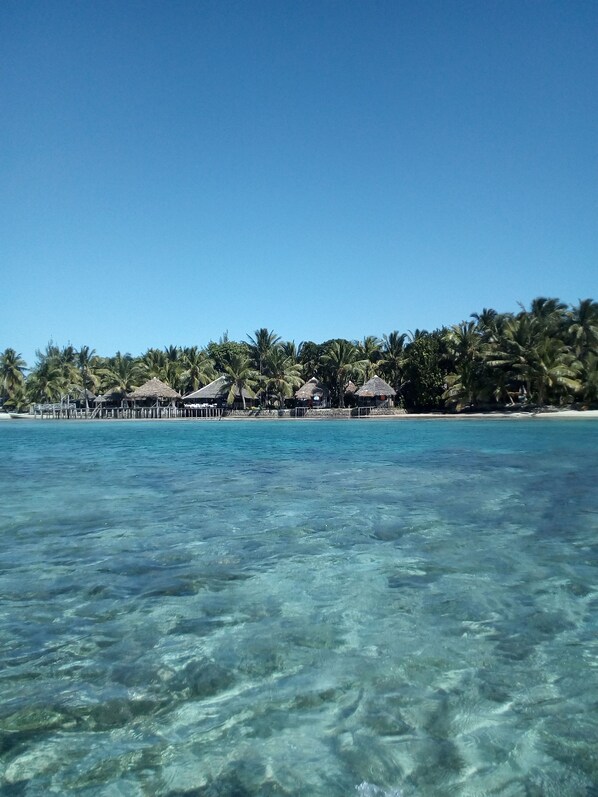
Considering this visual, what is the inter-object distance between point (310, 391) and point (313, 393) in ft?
1.10

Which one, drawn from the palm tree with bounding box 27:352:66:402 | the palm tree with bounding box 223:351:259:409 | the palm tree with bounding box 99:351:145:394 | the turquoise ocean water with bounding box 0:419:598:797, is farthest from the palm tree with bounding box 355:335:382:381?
the turquoise ocean water with bounding box 0:419:598:797

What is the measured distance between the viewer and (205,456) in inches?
694

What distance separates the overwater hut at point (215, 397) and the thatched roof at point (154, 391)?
131cm

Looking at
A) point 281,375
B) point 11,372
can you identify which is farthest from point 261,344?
point 11,372

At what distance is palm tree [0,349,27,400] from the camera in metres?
62.5

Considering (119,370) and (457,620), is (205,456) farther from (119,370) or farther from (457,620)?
(119,370)

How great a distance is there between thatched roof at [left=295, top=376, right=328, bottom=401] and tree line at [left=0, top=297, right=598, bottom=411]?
0.88 m

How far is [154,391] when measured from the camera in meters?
52.5

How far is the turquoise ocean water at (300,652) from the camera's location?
243 cm

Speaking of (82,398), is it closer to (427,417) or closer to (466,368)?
(427,417)

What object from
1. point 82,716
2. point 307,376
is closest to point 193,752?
point 82,716

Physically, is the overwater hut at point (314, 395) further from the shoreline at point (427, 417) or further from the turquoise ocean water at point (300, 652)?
the turquoise ocean water at point (300, 652)

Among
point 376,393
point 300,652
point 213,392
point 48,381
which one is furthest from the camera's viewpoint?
point 48,381

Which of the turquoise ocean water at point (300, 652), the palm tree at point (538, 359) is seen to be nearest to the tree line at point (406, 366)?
the palm tree at point (538, 359)
